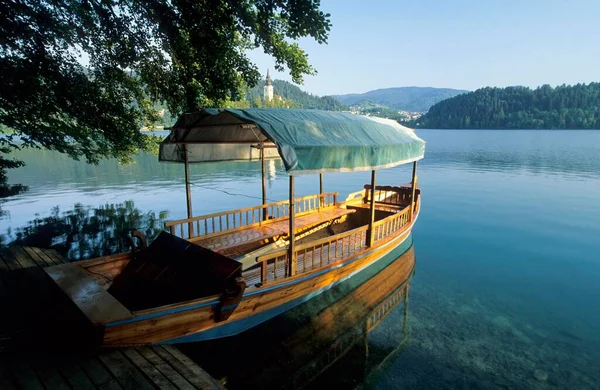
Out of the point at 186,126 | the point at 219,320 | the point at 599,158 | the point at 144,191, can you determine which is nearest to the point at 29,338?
the point at 219,320

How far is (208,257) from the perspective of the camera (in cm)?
523

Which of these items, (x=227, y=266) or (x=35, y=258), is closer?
(x=227, y=266)

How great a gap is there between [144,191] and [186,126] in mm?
17941

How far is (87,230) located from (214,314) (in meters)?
10.9

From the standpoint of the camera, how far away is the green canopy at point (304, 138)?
527 cm

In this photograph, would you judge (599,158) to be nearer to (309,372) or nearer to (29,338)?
(309,372)

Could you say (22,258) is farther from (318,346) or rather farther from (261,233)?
(318,346)

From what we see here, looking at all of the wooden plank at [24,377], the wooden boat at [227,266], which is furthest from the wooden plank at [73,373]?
the wooden boat at [227,266]

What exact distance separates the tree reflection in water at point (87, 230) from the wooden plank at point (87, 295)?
3783 millimetres

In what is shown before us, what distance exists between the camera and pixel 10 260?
6.72m

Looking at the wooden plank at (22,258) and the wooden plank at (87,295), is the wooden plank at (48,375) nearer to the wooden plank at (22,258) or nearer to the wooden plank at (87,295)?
the wooden plank at (87,295)

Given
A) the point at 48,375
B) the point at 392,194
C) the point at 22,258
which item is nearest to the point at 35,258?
the point at 22,258

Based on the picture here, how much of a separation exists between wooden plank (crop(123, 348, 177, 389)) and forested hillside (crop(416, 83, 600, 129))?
465 ft

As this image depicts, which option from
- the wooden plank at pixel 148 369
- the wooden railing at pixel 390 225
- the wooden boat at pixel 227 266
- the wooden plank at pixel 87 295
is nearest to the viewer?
the wooden plank at pixel 148 369
